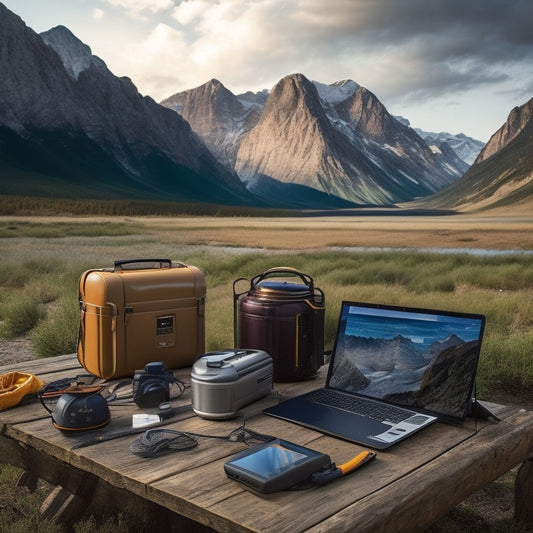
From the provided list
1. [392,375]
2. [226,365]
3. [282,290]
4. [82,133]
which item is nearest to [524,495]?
[392,375]

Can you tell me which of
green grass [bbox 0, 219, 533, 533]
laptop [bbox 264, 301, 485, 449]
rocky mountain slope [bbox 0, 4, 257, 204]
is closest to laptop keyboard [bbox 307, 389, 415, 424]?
laptop [bbox 264, 301, 485, 449]

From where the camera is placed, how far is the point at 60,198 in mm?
90812

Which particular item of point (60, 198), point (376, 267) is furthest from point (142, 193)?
point (376, 267)

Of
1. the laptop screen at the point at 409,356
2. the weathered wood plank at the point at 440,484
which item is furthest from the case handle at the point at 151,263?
the weathered wood plank at the point at 440,484

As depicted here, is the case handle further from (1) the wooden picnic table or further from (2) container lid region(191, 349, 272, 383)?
(2) container lid region(191, 349, 272, 383)

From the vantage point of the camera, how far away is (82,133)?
130375mm

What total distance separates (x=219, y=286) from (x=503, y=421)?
40.0 feet

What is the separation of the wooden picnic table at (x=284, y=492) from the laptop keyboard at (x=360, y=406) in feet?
0.46

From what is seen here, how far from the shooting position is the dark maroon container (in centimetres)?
307

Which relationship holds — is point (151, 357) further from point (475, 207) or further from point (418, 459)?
point (475, 207)

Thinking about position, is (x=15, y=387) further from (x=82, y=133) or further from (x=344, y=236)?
(x=82, y=133)

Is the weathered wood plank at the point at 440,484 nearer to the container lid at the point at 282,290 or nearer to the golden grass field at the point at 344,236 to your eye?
the container lid at the point at 282,290

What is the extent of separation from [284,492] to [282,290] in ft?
4.41

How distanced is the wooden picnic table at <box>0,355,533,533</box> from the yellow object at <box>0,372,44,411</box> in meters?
0.04
